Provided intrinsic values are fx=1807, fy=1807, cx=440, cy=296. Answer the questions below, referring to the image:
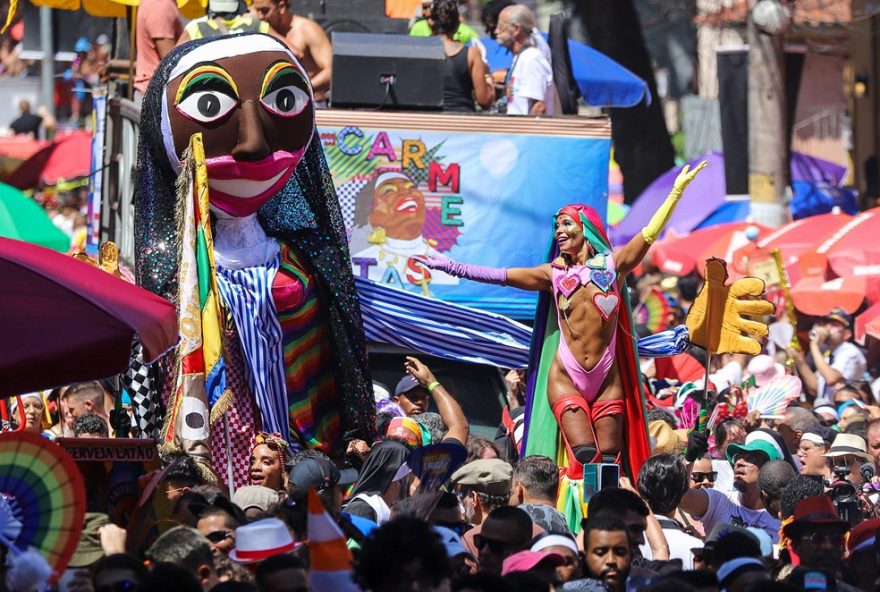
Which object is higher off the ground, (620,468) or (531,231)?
(531,231)

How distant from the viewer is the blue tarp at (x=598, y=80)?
49.1 feet

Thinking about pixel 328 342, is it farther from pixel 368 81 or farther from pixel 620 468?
pixel 368 81

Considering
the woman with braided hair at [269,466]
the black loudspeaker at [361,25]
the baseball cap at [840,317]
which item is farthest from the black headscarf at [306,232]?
the baseball cap at [840,317]

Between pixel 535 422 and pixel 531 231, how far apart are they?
101 inches

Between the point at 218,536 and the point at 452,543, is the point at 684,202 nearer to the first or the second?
the point at 452,543

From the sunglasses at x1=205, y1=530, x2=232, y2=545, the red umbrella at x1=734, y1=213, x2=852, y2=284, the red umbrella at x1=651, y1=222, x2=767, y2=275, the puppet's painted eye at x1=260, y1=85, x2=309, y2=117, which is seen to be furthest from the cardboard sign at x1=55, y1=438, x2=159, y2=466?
the red umbrella at x1=651, y1=222, x2=767, y2=275

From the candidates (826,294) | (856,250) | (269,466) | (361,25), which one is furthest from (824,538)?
(856,250)

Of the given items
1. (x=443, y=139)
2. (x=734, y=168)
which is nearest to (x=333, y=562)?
(x=443, y=139)

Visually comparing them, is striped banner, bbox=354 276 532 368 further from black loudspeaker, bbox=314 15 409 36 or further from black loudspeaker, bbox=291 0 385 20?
black loudspeaker, bbox=291 0 385 20

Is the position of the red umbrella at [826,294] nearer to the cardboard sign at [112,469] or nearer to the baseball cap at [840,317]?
the baseball cap at [840,317]

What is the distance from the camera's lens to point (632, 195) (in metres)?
21.5

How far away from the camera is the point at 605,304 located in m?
8.83

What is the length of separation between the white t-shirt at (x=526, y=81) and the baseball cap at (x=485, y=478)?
175 inches

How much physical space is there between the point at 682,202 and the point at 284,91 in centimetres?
1277
